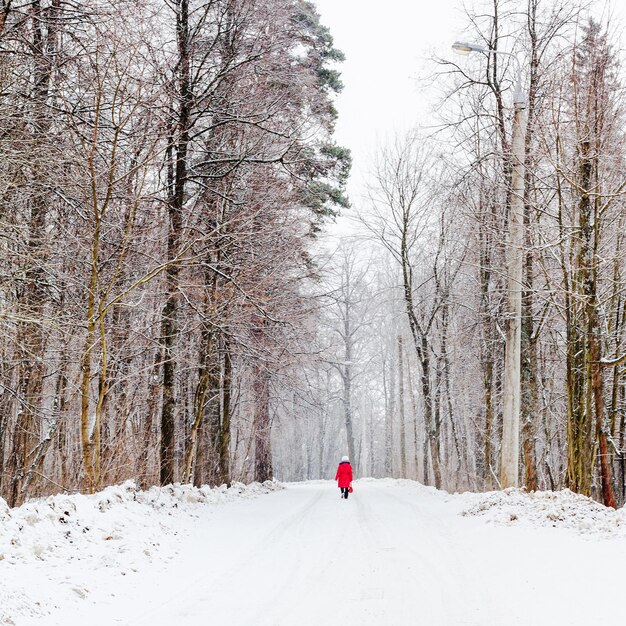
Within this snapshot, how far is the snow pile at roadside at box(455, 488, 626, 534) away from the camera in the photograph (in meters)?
7.97

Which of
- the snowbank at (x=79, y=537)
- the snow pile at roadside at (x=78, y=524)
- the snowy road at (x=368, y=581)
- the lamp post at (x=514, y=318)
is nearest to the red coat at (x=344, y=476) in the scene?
the lamp post at (x=514, y=318)

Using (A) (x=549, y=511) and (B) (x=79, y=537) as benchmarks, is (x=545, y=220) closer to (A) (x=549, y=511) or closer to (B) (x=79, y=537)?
(A) (x=549, y=511)

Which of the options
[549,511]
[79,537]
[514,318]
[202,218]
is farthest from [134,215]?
[549,511]

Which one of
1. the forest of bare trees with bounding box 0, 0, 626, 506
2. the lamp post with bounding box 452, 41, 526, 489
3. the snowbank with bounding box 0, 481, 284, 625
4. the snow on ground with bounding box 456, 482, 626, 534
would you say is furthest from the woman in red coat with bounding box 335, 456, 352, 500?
the snowbank with bounding box 0, 481, 284, 625

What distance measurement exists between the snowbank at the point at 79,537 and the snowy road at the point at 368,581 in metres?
0.28

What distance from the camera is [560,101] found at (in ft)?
32.6

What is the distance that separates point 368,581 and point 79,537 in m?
3.15

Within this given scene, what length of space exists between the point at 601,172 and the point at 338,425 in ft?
Answer: 182

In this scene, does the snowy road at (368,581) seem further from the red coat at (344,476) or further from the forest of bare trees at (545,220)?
the red coat at (344,476)

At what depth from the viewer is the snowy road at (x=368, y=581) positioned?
4754 mm

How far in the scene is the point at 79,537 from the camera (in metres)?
6.58

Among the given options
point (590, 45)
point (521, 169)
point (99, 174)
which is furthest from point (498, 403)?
point (99, 174)

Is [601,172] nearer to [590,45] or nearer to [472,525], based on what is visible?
[590,45]

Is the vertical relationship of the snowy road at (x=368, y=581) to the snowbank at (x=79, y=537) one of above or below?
below
